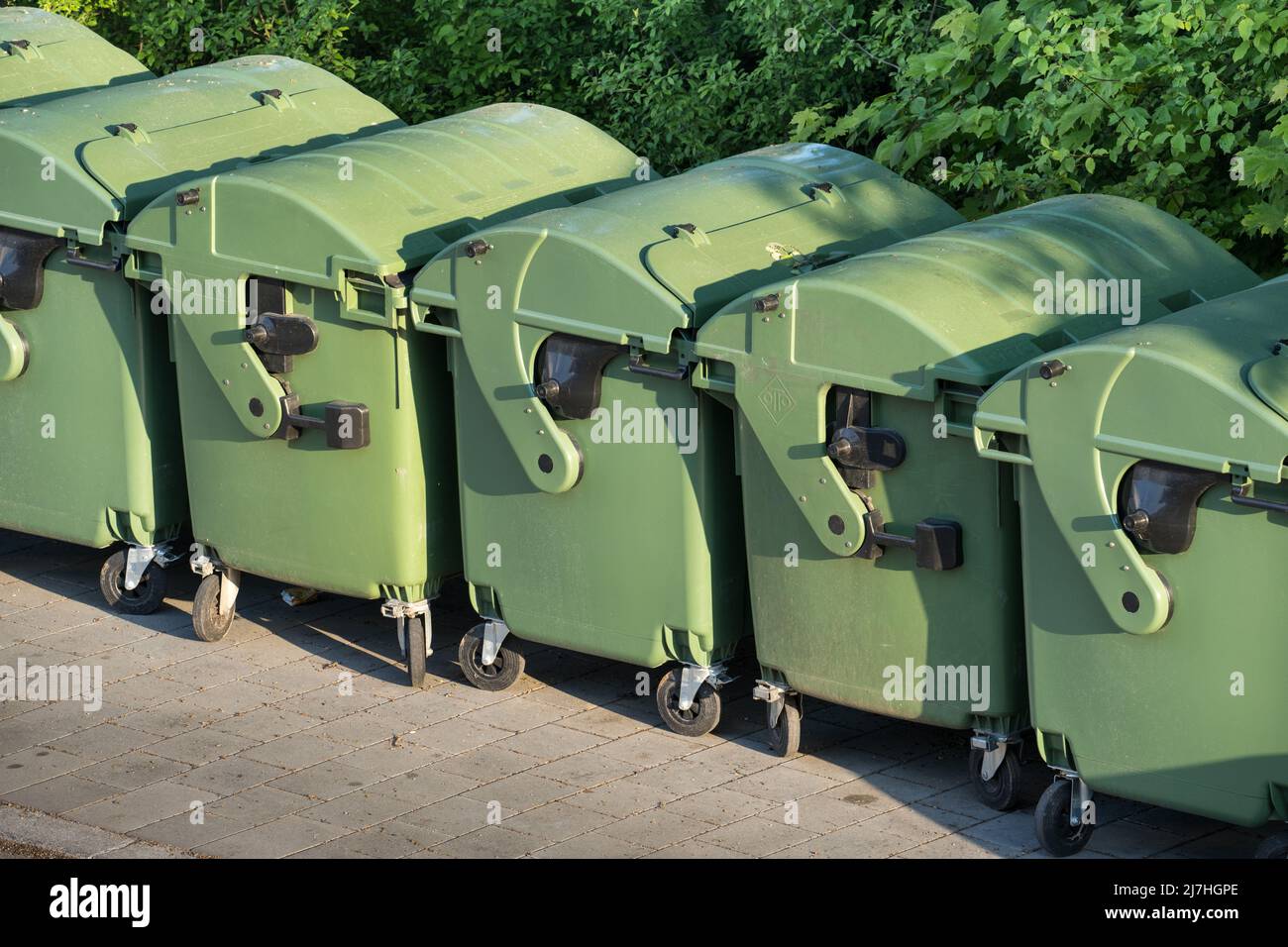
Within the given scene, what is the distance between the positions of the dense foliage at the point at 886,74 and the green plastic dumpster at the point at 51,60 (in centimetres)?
126

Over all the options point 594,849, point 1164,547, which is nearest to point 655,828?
point 594,849

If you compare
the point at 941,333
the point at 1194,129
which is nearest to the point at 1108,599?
the point at 941,333

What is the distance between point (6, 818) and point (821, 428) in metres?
2.83

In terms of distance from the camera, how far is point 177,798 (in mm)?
7266

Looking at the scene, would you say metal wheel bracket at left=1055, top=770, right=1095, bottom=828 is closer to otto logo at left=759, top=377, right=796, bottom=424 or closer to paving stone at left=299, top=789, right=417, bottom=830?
otto logo at left=759, top=377, right=796, bottom=424

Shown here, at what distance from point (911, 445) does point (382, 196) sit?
2296 millimetres

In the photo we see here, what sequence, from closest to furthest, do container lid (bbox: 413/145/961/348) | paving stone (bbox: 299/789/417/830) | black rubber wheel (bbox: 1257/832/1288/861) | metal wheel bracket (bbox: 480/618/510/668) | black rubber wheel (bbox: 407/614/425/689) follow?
black rubber wheel (bbox: 1257/832/1288/861) → paving stone (bbox: 299/789/417/830) → container lid (bbox: 413/145/961/348) → metal wheel bracket (bbox: 480/618/510/668) → black rubber wheel (bbox: 407/614/425/689)

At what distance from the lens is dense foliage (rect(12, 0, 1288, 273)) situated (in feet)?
27.3

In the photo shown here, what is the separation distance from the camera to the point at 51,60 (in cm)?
1003

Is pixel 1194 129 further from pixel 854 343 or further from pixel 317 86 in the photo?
pixel 317 86

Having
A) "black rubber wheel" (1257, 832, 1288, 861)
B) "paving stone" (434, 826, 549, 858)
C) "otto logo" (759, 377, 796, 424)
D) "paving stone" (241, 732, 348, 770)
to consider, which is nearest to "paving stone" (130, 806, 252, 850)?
"paving stone" (241, 732, 348, 770)

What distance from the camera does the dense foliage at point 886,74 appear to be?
8.34 meters

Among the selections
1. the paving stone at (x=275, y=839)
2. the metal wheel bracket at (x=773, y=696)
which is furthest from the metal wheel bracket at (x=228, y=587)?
the metal wheel bracket at (x=773, y=696)

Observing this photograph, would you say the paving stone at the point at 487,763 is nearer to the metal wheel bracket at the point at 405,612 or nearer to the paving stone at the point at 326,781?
the paving stone at the point at 326,781
